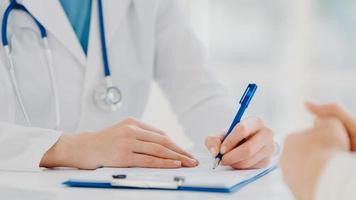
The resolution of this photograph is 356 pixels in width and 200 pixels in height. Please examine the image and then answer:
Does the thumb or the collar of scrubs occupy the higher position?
the collar of scrubs

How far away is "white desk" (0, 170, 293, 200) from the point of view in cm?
81

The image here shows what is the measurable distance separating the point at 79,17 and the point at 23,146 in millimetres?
455

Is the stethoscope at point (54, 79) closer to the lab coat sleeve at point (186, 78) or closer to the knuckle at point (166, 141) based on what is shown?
the lab coat sleeve at point (186, 78)

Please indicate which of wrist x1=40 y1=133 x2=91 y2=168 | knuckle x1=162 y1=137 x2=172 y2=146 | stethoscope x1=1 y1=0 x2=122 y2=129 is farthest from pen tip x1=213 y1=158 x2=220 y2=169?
stethoscope x1=1 y1=0 x2=122 y2=129

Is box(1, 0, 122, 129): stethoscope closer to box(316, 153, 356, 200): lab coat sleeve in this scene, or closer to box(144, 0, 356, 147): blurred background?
box(316, 153, 356, 200): lab coat sleeve

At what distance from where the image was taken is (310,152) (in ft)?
2.23

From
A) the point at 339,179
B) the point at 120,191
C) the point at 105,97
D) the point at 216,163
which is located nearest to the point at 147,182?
the point at 120,191

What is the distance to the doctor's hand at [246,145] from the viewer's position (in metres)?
1.01

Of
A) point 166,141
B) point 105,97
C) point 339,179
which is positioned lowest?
point 339,179

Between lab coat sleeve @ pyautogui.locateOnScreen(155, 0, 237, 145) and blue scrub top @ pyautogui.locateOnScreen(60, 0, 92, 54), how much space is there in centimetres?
21

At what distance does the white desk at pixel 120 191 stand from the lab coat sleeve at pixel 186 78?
0.43m

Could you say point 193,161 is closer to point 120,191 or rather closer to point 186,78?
point 120,191

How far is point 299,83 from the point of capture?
9.95 feet

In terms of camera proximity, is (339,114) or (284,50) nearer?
(339,114)
